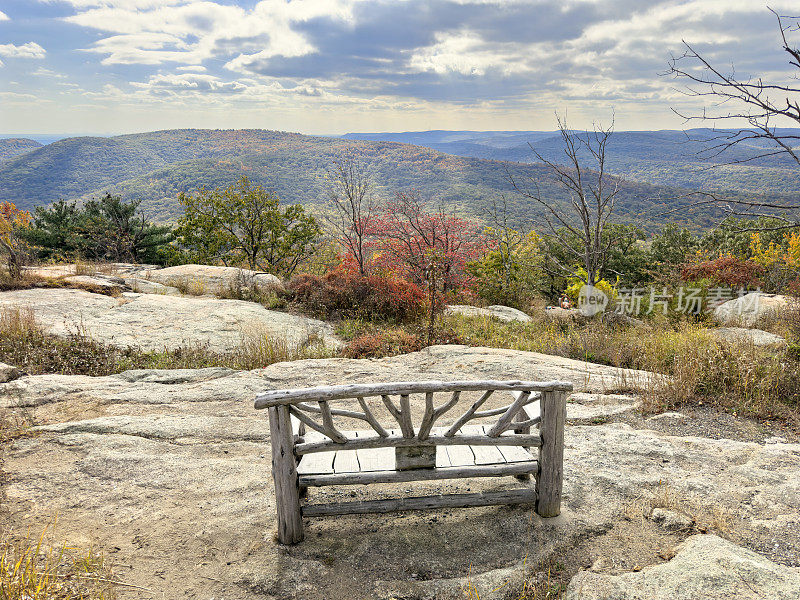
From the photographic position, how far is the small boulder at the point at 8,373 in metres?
6.27

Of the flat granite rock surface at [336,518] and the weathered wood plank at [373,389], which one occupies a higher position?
the weathered wood plank at [373,389]

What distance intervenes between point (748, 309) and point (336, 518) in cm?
1325

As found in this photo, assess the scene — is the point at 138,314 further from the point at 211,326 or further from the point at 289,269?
the point at 289,269

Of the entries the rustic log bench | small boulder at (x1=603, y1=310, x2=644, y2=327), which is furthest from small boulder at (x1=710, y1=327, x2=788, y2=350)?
the rustic log bench

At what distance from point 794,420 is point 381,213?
15.2m

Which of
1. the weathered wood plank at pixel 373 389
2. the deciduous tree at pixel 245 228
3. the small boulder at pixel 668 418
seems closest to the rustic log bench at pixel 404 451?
the weathered wood plank at pixel 373 389

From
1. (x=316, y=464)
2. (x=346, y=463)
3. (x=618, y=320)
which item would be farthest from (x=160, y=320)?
(x=618, y=320)

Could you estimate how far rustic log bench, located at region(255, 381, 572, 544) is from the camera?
3141 millimetres

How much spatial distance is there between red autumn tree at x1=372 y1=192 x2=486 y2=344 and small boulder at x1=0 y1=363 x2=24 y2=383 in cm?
884

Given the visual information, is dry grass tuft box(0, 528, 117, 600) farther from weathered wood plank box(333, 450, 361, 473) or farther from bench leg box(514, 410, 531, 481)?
bench leg box(514, 410, 531, 481)

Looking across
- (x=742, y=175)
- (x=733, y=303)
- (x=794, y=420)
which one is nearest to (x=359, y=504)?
(x=794, y=420)

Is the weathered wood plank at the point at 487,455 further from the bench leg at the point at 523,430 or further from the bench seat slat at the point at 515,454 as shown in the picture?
the bench leg at the point at 523,430

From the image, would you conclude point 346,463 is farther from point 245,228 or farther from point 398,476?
point 245,228

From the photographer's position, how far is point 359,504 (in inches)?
133
